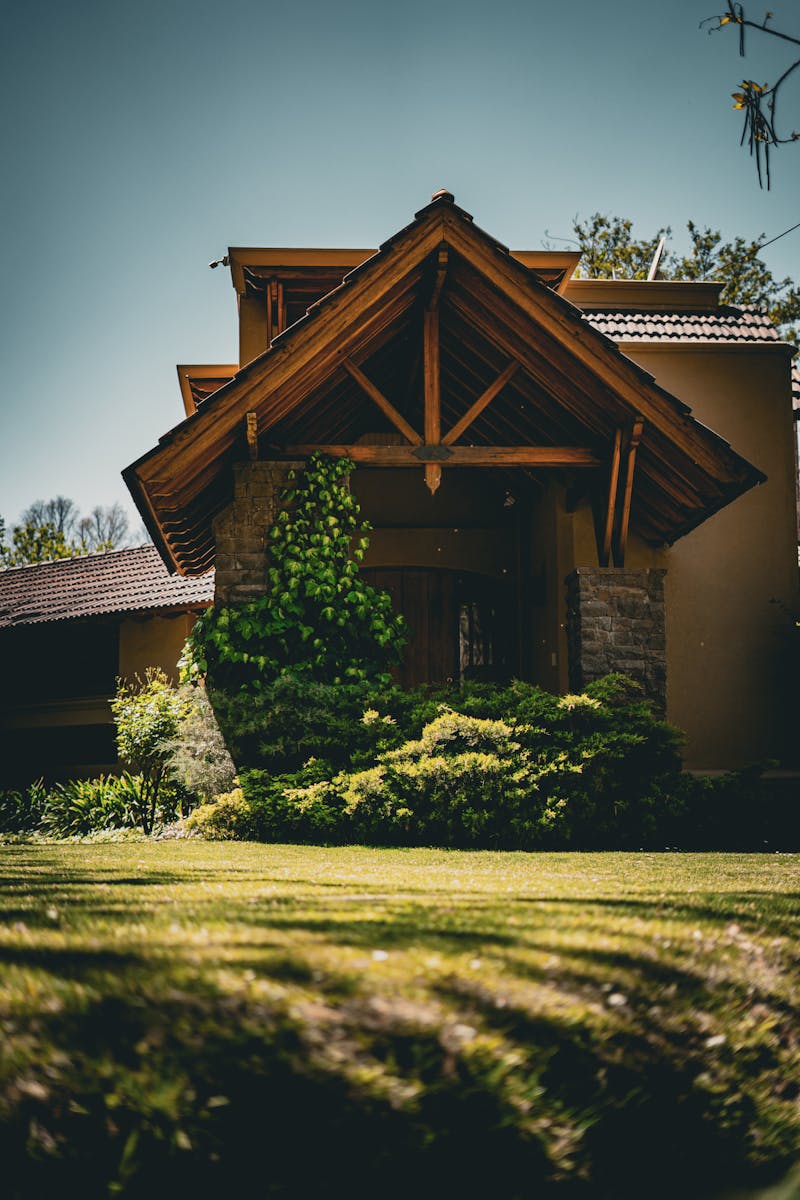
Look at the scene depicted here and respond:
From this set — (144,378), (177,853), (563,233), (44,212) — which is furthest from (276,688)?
(563,233)

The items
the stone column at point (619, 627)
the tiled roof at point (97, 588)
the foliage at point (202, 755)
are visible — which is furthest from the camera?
the tiled roof at point (97, 588)

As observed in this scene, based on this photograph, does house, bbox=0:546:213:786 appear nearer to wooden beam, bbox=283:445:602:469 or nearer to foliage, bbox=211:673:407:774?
wooden beam, bbox=283:445:602:469

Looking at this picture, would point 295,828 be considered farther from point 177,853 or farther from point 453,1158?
point 453,1158

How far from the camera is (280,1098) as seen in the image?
1648 millimetres

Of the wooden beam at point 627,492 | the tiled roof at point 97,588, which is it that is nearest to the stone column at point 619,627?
the wooden beam at point 627,492

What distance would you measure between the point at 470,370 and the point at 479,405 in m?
1.74

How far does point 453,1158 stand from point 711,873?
3.88 metres

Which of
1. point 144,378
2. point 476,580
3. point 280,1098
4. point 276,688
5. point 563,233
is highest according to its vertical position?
point 563,233

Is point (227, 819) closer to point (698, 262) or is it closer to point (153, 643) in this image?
point (153, 643)

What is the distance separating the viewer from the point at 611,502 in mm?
10148

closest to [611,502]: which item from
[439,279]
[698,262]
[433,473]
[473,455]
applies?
[473,455]

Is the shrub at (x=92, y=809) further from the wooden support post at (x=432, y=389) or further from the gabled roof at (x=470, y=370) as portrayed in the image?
the wooden support post at (x=432, y=389)

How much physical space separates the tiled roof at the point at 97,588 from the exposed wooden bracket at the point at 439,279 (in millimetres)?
7360

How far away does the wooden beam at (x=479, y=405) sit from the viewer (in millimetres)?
9875
